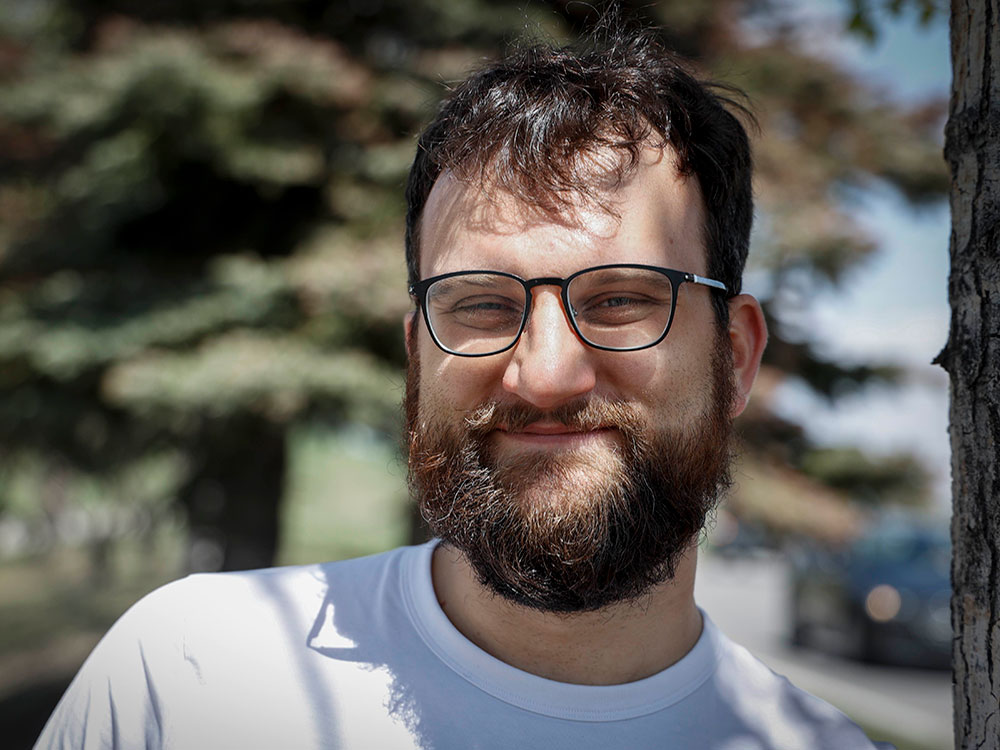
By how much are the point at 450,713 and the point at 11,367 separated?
16.9 feet

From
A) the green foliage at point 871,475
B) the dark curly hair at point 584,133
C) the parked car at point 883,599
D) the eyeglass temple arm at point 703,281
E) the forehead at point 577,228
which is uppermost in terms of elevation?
the dark curly hair at point 584,133

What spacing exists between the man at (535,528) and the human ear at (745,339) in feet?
0.27

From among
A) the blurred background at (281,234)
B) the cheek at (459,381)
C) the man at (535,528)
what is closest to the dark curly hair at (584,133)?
the man at (535,528)

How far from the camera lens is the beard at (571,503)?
4.75 ft

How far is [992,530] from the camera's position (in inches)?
53.6

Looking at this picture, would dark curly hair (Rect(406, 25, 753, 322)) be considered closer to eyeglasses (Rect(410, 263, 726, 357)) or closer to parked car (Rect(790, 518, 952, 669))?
eyeglasses (Rect(410, 263, 726, 357))

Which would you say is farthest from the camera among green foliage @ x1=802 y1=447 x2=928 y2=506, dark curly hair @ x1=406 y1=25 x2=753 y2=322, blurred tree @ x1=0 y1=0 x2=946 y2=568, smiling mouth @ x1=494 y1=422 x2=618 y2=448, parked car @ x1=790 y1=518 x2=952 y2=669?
parked car @ x1=790 y1=518 x2=952 y2=669

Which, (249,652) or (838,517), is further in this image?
(838,517)

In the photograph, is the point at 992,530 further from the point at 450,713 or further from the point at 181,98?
the point at 181,98

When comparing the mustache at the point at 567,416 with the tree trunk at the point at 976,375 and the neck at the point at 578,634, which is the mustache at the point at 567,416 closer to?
the neck at the point at 578,634

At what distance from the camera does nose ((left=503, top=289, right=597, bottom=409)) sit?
143 centimetres

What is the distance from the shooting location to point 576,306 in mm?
1479

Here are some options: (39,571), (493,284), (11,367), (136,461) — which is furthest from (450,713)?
(39,571)

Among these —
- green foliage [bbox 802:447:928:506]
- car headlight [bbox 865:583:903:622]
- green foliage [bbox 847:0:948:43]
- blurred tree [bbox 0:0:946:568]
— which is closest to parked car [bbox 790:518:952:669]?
car headlight [bbox 865:583:903:622]
